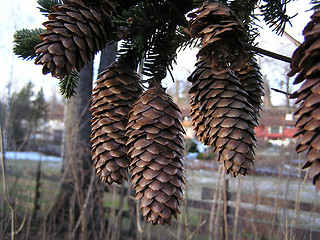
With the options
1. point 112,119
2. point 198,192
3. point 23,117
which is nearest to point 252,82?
point 112,119

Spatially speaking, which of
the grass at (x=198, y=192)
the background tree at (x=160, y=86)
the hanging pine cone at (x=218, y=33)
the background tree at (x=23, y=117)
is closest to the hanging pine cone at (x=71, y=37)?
the background tree at (x=160, y=86)

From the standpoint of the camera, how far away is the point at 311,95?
234 millimetres

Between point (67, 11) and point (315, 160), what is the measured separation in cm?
33

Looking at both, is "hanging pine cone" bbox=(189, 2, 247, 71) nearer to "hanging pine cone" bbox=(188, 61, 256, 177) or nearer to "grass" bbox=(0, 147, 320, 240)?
"hanging pine cone" bbox=(188, 61, 256, 177)

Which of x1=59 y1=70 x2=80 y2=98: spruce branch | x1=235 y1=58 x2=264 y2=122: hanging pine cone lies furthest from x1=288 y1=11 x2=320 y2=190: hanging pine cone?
→ x1=59 y1=70 x2=80 y2=98: spruce branch

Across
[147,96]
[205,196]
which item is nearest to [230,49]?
[147,96]

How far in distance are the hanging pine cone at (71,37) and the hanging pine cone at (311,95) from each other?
0.24 metres

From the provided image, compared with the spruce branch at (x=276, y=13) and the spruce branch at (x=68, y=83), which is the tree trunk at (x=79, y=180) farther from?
the spruce branch at (x=276, y=13)

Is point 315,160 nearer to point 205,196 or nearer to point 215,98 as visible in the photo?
point 215,98

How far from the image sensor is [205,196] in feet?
10.8

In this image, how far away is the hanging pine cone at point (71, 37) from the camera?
0.28 m

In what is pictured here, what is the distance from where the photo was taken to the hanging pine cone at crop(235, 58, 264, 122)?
16.4 inches

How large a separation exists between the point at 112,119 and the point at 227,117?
0.18 m

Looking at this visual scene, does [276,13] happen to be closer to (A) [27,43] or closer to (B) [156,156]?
(B) [156,156]
